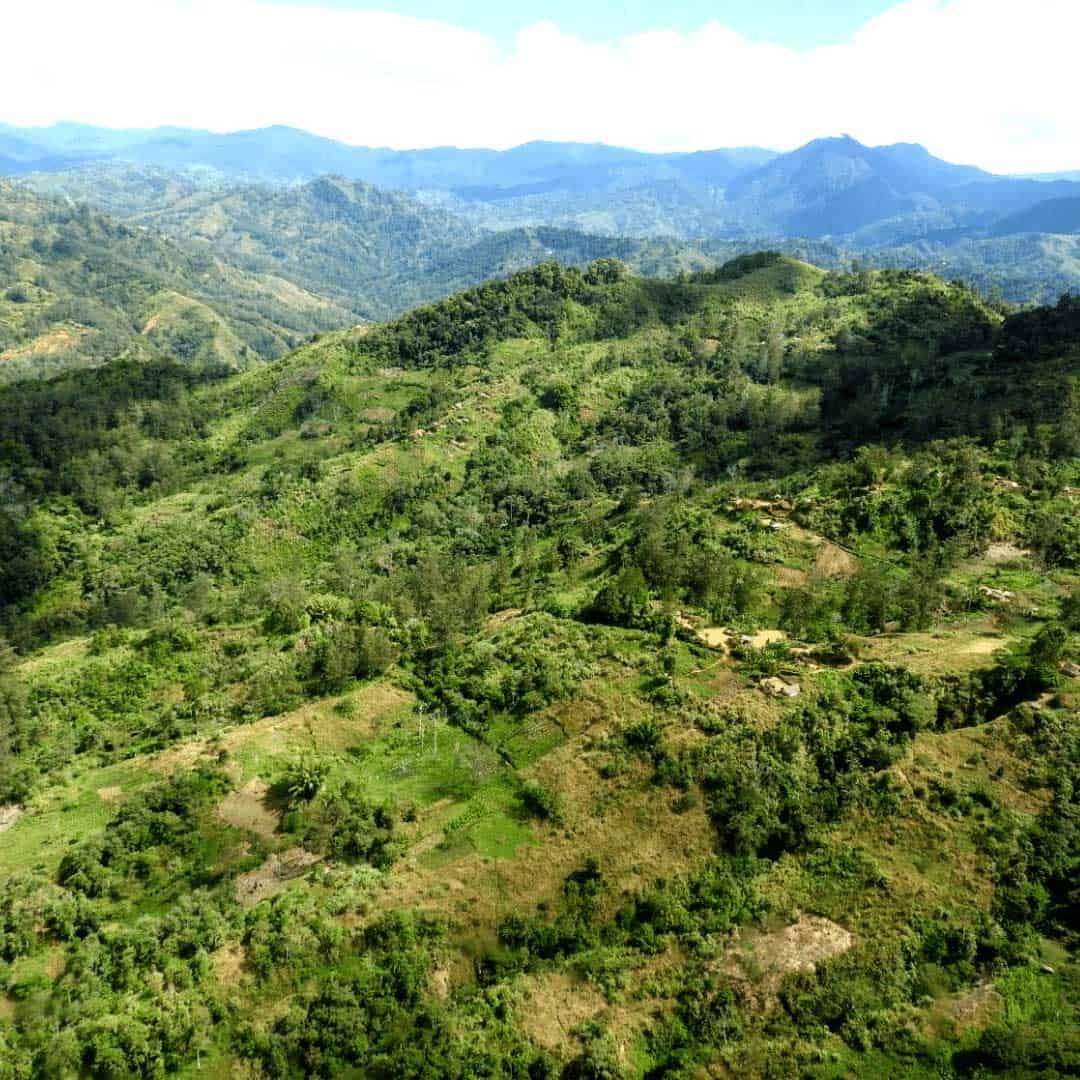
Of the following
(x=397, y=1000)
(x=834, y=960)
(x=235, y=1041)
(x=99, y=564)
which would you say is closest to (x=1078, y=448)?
(x=834, y=960)

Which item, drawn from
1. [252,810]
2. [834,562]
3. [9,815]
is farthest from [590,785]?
[9,815]

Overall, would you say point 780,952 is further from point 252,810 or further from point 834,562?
point 834,562

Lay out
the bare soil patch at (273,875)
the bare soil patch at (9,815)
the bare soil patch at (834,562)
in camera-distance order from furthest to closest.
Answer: the bare soil patch at (834,562)
the bare soil patch at (9,815)
the bare soil patch at (273,875)

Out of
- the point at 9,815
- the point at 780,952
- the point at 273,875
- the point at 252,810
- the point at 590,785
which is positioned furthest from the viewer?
the point at 9,815

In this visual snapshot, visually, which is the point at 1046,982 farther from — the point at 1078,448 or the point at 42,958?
the point at 1078,448

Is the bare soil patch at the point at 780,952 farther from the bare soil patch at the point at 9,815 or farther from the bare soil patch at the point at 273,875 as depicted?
the bare soil patch at the point at 9,815

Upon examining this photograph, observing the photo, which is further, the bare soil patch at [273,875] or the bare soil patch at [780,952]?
the bare soil patch at [273,875]

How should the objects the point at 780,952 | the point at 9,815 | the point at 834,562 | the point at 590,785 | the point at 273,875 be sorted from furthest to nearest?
the point at 834,562, the point at 9,815, the point at 590,785, the point at 273,875, the point at 780,952

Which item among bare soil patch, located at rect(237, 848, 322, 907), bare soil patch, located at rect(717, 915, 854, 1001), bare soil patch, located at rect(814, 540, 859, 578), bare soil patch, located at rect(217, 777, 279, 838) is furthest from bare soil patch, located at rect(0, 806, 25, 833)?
bare soil patch, located at rect(814, 540, 859, 578)

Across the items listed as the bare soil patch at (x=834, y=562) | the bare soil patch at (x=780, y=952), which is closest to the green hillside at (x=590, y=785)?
the bare soil patch at (x=780, y=952)
